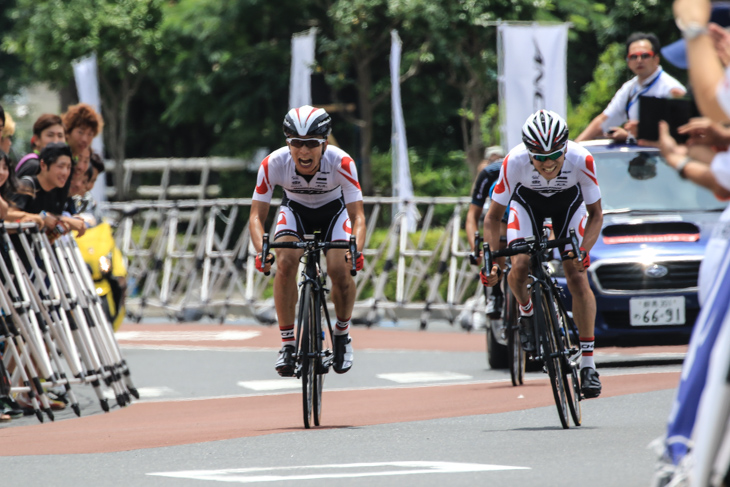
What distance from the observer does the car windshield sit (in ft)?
42.4

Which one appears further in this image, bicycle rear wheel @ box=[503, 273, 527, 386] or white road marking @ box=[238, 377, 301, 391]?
white road marking @ box=[238, 377, 301, 391]

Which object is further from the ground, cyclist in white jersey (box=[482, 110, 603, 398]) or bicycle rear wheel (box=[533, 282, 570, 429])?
cyclist in white jersey (box=[482, 110, 603, 398])

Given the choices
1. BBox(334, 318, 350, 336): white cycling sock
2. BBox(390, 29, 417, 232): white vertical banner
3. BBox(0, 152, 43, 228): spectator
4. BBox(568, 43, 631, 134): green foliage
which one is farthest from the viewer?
BBox(568, 43, 631, 134): green foliage

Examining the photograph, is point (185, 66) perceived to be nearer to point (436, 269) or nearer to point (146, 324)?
point (146, 324)

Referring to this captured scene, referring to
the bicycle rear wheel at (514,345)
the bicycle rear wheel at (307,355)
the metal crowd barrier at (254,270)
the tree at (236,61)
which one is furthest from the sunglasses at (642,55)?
the tree at (236,61)

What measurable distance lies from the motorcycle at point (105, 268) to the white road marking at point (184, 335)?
5485 millimetres

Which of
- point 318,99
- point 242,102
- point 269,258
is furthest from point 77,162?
point 242,102

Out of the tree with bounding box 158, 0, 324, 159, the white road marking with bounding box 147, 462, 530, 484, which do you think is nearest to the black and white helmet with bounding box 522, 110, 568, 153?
the white road marking with bounding box 147, 462, 530, 484

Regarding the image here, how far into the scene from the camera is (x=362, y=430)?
356 inches

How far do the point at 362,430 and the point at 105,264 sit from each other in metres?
4.65

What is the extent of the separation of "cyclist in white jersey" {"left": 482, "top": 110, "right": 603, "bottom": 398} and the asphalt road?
66cm

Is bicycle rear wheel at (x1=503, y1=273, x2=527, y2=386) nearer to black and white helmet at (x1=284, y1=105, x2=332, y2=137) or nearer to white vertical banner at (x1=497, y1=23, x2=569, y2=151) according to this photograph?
black and white helmet at (x1=284, y1=105, x2=332, y2=137)

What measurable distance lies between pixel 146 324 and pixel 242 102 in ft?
28.0

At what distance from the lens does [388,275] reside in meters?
21.0
